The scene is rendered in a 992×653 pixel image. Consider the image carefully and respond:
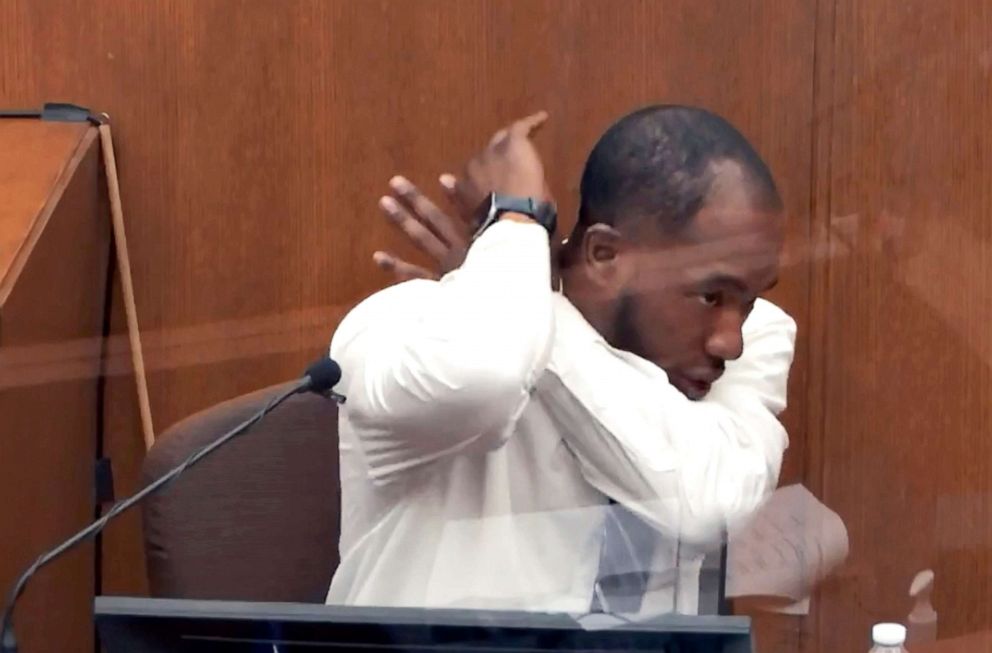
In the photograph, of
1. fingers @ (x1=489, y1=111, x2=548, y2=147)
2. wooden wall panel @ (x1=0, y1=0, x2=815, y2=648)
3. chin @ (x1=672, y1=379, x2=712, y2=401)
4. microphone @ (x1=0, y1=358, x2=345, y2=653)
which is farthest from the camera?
wooden wall panel @ (x1=0, y1=0, x2=815, y2=648)

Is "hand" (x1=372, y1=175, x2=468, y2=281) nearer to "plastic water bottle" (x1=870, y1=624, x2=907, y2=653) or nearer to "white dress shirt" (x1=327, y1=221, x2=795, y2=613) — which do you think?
"white dress shirt" (x1=327, y1=221, x2=795, y2=613)

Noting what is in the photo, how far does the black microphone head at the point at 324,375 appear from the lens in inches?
33.6

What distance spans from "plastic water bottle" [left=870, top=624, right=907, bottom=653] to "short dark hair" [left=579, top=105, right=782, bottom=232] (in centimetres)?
35

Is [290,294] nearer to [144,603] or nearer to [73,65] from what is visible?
[73,65]

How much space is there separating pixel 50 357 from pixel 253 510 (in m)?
0.24

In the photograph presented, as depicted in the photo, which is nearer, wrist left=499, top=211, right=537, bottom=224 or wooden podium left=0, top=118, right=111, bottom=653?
wrist left=499, top=211, right=537, bottom=224

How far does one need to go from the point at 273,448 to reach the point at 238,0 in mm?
526

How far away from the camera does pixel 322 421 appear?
1.14 meters

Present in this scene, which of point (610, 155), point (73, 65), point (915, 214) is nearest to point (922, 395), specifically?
point (915, 214)

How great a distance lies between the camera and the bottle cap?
105cm

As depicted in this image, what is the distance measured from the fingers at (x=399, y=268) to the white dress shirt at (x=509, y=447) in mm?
78

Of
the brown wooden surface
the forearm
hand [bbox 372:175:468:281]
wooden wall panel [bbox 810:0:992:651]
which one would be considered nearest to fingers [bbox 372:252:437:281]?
hand [bbox 372:175:468:281]

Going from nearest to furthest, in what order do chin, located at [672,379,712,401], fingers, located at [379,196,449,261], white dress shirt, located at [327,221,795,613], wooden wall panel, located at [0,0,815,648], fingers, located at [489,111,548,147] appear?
white dress shirt, located at [327,221,795,613] < chin, located at [672,379,712,401] < fingers, located at [379,196,449,261] < fingers, located at [489,111,548,147] < wooden wall panel, located at [0,0,815,648]

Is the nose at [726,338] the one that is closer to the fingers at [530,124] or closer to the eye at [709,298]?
the eye at [709,298]
